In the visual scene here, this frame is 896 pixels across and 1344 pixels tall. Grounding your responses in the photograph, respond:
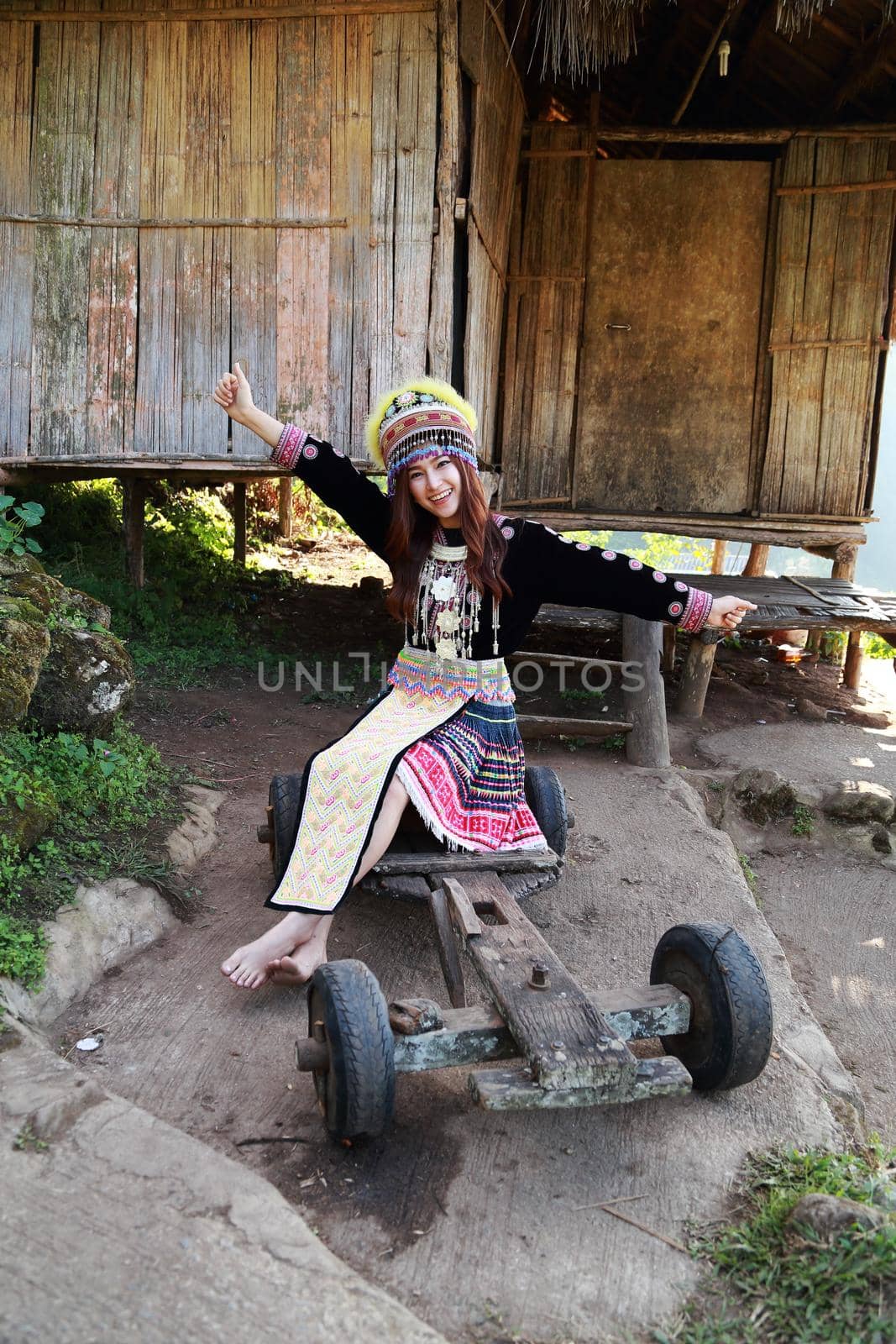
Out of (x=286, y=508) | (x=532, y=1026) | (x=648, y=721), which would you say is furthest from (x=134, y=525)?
(x=532, y=1026)

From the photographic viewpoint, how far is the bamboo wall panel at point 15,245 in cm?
534

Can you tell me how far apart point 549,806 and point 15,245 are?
4.26 meters

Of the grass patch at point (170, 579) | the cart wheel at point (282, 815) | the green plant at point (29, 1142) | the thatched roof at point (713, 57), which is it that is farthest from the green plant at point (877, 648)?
the green plant at point (29, 1142)

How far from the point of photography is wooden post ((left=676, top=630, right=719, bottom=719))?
6750 millimetres

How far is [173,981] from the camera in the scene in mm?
3068

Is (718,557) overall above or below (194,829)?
above

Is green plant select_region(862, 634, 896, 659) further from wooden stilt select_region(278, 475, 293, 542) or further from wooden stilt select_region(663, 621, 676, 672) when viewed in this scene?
wooden stilt select_region(278, 475, 293, 542)

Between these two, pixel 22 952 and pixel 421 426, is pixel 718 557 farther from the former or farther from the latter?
pixel 22 952

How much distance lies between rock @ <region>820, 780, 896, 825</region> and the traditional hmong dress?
2650 millimetres

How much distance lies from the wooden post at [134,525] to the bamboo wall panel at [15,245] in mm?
1518

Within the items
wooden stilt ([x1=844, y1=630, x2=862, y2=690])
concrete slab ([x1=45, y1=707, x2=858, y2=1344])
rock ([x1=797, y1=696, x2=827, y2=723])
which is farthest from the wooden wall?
wooden stilt ([x1=844, y1=630, x2=862, y2=690])

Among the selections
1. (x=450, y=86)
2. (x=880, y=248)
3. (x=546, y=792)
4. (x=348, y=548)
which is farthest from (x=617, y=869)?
(x=348, y=548)

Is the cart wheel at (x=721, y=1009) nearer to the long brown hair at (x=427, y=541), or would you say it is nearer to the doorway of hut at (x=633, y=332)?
the long brown hair at (x=427, y=541)

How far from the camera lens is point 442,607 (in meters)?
3.43
